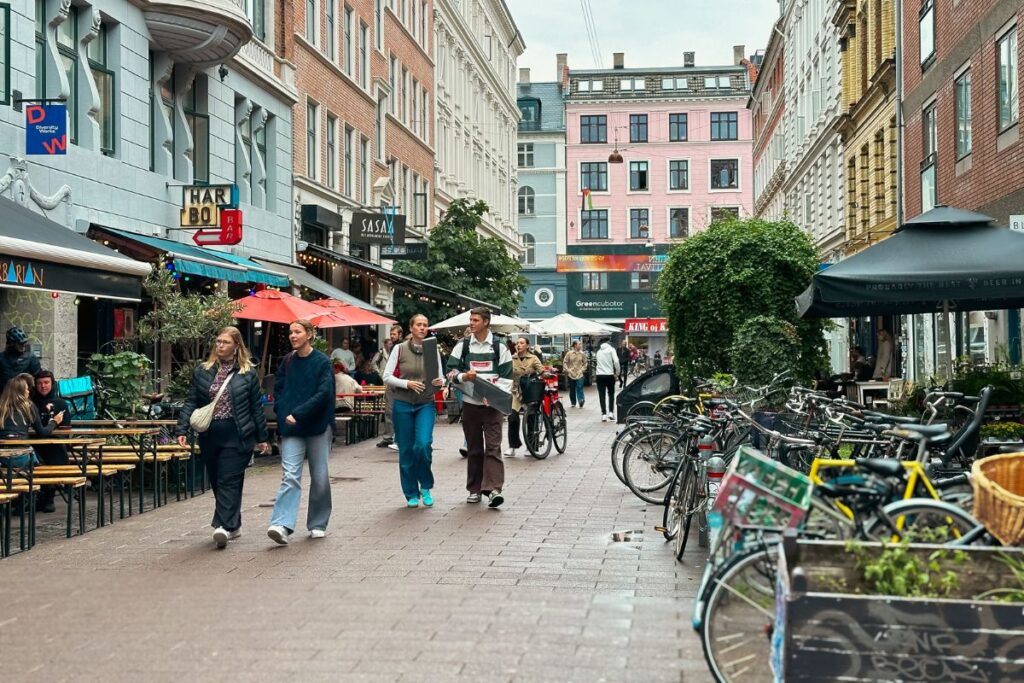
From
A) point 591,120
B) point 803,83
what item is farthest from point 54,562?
point 591,120

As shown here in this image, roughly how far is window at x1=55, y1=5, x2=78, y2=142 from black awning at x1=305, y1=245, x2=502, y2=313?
10311 mm

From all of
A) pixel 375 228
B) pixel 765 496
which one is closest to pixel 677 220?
→ pixel 375 228

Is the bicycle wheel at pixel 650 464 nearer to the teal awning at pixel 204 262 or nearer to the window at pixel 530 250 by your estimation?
the teal awning at pixel 204 262

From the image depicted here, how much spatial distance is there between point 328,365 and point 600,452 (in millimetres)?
9063

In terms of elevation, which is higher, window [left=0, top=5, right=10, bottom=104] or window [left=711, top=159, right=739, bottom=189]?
window [left=711, top=159, right=739, bottom=189]

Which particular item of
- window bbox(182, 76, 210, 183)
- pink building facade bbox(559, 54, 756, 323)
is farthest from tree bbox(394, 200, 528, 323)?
pink building facade bbox(559, 54, 756, 323)

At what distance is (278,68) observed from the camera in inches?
1045

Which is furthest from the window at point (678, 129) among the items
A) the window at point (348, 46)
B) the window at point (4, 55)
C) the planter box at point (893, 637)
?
the planter box at point (893, 637)

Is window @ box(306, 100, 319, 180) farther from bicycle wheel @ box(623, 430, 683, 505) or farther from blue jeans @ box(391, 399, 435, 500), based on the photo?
bicycle wheel @ box(623, 430, 683, 505)

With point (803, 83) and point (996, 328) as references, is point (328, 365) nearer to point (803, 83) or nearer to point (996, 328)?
point (996, 328)

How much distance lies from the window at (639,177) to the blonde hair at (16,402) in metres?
73.7

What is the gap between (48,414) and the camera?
1207 centimetres

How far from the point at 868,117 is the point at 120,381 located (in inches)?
921

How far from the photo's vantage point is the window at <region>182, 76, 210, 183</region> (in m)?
21.8
